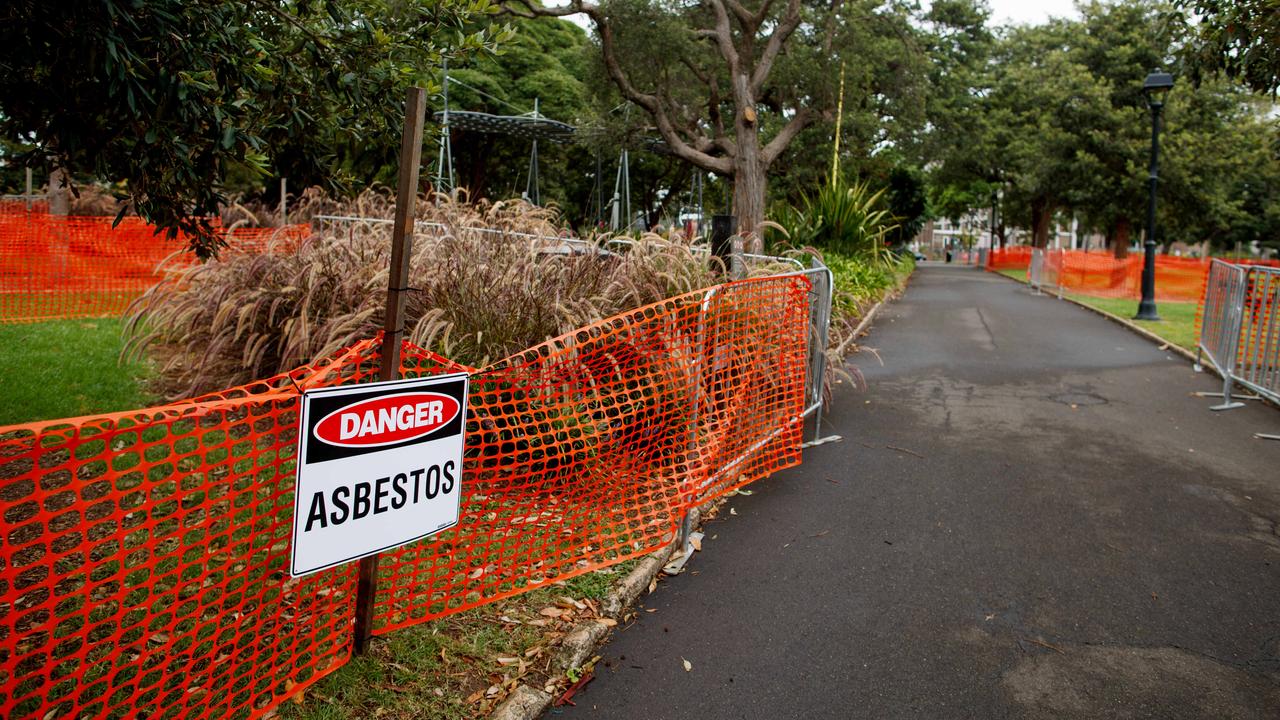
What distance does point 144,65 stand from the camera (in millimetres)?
3225

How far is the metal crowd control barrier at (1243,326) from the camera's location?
27.4ft

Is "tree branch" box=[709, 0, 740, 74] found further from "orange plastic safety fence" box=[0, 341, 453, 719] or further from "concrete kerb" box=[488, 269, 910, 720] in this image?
"orange plastic safety fence" box=[0, 341, 453, 719]

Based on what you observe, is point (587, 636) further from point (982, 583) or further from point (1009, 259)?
point (1009, 259)

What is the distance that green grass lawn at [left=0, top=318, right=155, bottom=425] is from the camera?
6207mm

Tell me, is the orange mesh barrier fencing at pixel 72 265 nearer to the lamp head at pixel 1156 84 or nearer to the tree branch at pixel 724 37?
the tree branch at pixel 724 37

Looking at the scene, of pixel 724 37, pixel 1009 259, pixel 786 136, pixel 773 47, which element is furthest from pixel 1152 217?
pixel 1009 259

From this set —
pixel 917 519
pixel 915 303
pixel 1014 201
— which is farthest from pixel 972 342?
pixel 1014 201

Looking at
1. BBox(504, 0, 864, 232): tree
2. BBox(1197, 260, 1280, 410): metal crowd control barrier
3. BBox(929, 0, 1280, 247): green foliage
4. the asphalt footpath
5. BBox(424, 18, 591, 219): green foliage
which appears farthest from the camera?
BBox(929, 0, 1280, 247): green foliage

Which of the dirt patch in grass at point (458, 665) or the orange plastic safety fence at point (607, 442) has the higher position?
the orange plastic safety fence at point (607, 442)

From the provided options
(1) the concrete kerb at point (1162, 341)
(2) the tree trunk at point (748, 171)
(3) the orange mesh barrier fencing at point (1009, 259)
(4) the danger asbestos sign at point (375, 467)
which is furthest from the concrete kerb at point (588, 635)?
(3) the orange mesh barrier fencing at point (1009, 259)

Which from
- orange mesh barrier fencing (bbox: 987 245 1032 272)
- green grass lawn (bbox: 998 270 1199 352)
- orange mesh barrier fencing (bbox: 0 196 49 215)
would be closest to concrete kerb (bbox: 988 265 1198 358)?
green grass lawn (bbox: 998 270 1199 352)

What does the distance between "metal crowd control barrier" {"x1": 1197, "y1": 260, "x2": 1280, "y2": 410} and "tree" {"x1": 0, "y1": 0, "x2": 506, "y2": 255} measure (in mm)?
8043

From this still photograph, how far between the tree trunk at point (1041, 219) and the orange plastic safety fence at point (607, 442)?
4411 cm

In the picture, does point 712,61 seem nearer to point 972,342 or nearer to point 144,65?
point 972,342
